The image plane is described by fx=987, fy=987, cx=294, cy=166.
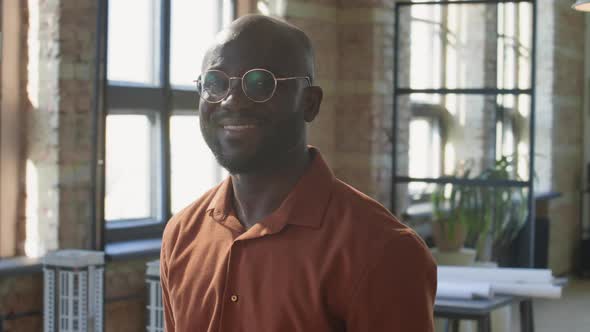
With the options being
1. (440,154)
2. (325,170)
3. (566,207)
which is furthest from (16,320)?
(566,207)

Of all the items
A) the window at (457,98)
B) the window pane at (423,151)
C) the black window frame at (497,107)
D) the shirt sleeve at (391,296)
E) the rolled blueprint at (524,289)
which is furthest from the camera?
the window pane at (423,151)

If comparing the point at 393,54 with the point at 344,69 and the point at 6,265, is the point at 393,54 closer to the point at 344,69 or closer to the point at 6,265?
the point at 344,69

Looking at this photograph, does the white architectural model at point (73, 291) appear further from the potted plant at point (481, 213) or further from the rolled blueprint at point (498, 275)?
the potted plant at point (481, 213)

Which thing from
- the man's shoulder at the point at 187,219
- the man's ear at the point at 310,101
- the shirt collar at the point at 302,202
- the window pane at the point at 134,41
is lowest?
the man's shoulder at the point at 187,219

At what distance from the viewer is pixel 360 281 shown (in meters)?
1.20

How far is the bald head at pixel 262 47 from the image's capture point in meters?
1.26

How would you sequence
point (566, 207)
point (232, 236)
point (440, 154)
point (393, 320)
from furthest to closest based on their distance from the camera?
point (566, 207) → point (440, 154) → point (232, 236) → point (393, 320)

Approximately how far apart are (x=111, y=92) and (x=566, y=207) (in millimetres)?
5830

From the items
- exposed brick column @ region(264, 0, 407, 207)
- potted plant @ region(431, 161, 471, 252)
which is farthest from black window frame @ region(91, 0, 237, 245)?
potted plant @ region(431, 161, 471, 252)

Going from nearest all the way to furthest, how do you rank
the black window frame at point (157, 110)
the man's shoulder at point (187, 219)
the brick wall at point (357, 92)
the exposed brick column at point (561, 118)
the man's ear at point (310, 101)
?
the man's ear at point (310, 101)
the man's shoulder at point (187, 219)
the black window frame at point (157, 110)
the brick wall at point (357, 92)
the exposed brick column at point (561, 118)

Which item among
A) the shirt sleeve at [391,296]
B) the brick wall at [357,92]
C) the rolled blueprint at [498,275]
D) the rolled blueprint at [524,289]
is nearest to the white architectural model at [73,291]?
the rolled blueprint at [498,275]

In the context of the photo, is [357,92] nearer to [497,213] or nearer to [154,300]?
[497,213]

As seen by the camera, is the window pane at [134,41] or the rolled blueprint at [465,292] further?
the window pane at [134,41]

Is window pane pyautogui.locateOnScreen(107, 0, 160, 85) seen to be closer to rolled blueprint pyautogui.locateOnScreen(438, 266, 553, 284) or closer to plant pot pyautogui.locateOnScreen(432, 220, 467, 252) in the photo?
rolled blueprint pyautogui.locateOnScreen(438, 266, 553, 284)
